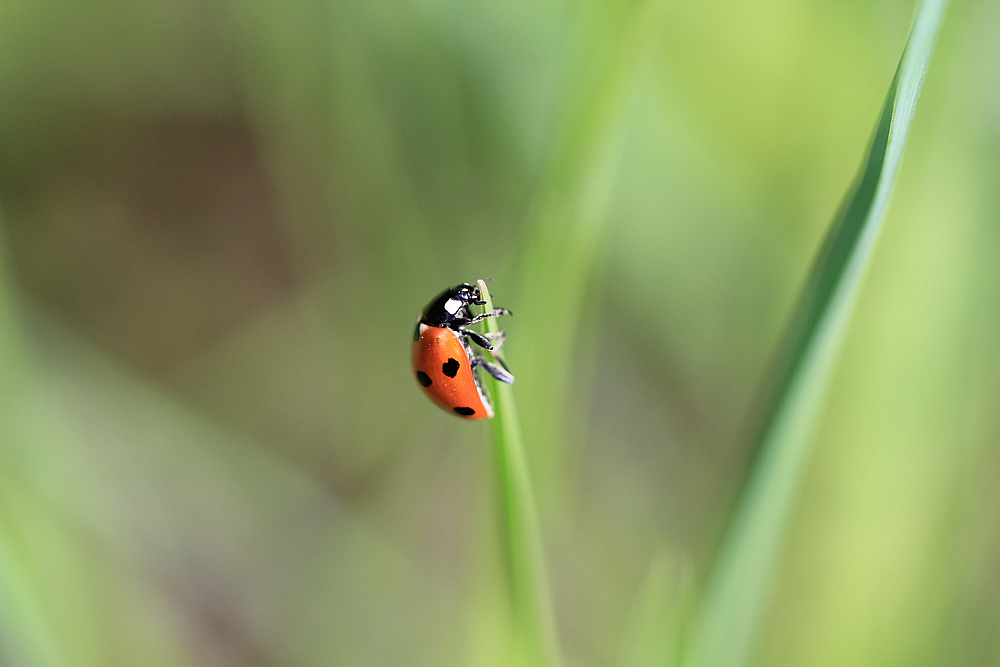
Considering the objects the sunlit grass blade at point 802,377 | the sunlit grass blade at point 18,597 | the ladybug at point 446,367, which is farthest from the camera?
the ladybug at point 446,367

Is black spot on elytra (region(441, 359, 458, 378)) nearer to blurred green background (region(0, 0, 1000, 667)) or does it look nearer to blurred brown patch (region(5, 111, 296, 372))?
blurred green background (region(0, 0, 1000, 667))

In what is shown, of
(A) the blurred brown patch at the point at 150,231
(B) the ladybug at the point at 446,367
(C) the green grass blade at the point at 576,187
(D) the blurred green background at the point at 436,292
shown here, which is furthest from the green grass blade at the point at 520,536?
(A) the blurred brown patch at the point at 150,231

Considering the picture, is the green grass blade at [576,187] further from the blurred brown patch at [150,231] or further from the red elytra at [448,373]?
the blurred brown patch at [150,231]

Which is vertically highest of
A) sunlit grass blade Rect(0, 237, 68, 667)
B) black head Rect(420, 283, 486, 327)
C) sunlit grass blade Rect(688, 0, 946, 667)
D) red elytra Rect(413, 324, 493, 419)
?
sunlit grass blade Rect(688, 0, 946, 667)

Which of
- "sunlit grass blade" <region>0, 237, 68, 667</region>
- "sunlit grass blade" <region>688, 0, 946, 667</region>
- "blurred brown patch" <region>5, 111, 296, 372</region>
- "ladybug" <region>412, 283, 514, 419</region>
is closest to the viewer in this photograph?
"sunlit grass blade" <region>688, 0, 946, 667</region>

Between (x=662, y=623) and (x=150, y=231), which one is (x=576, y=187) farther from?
(x=150, y=231)

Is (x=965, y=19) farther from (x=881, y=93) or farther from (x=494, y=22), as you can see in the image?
(x=494, y=22)

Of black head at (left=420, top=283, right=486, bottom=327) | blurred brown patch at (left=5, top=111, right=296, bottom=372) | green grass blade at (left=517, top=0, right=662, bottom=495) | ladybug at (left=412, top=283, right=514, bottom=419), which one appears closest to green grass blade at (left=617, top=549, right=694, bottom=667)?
green grass blade at (left=517, top=0, right=662, bottom=495)
